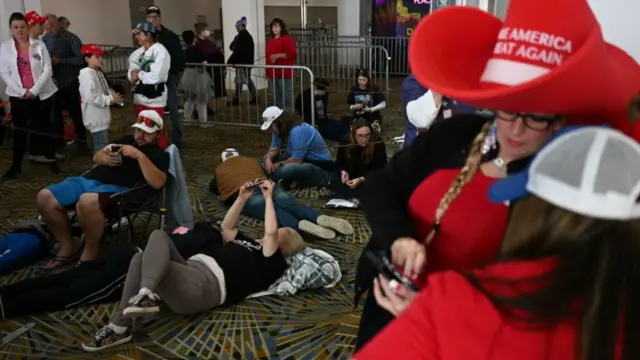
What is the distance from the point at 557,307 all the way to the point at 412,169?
0.64 meters

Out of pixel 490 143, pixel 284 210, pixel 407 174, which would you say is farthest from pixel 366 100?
pixel 490 143

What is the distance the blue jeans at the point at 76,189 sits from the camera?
156 inches

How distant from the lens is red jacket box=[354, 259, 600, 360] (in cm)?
84

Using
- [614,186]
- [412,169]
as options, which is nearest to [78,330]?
[412,169]

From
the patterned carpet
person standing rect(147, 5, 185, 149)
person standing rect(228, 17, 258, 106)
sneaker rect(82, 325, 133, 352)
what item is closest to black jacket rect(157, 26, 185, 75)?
person standing rect(147, 5, 185, 149)

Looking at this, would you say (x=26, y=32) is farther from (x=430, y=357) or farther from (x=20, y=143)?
(x=430, y=357)

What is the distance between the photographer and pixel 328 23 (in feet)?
53.4

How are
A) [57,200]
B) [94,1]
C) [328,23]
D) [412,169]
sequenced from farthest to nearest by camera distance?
[328,23] → [94,1] → [57,200] → [412,169]

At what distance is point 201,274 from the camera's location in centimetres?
321

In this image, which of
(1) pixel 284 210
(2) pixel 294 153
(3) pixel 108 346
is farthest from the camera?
(2) pixel 294 153

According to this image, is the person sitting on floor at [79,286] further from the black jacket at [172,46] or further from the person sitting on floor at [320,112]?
the person sitting on floor at [320,112]

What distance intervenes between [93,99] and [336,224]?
280 centimetres

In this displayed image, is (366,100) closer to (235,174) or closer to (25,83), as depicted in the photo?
(235,174)

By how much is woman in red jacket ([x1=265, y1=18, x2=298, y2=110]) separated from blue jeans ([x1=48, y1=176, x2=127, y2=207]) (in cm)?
441
